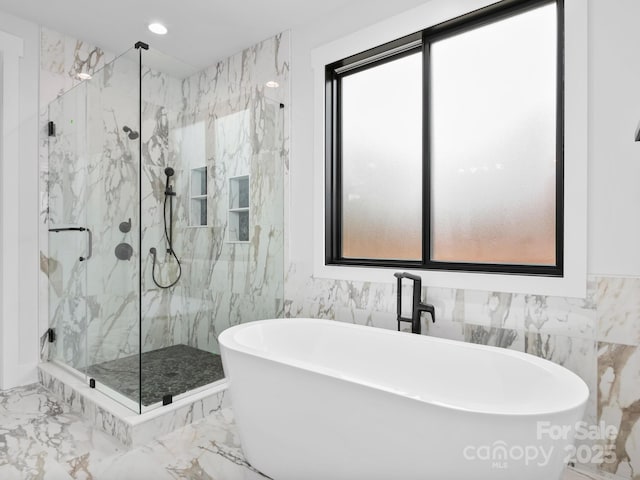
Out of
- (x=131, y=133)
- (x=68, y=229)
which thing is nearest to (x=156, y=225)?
(x=131, y=133)

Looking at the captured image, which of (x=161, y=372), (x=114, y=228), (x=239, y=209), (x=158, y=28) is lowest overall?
(x=161, y=372)

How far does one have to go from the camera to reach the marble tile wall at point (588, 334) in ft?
5.22

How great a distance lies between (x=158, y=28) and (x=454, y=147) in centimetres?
233

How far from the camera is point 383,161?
252cm

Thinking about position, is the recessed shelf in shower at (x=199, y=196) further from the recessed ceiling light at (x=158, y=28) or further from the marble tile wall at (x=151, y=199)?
the recessed ceiling light at (x=158, y=28)

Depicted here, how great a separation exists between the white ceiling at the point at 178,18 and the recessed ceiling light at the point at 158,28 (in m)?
0.04

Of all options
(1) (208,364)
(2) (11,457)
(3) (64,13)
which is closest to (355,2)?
(3) (64,13)

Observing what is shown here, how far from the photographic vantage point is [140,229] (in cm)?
211

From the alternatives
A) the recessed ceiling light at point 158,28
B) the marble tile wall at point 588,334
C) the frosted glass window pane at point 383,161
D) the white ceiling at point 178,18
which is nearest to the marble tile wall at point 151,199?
the white ceiling at point 178,18

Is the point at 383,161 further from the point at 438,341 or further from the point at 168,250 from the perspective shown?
the point at 168,250

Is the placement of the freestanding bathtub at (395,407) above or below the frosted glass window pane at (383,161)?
below

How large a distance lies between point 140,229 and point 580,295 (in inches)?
89.6

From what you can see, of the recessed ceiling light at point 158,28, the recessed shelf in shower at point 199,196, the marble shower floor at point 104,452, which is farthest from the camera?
the recessed ceiling light at point 158,28

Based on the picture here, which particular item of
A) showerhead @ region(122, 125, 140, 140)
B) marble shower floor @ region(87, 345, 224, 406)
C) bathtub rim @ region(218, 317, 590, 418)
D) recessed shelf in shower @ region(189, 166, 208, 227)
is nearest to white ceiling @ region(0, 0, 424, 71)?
showerhead @ region(122, 125, 140, 140)
